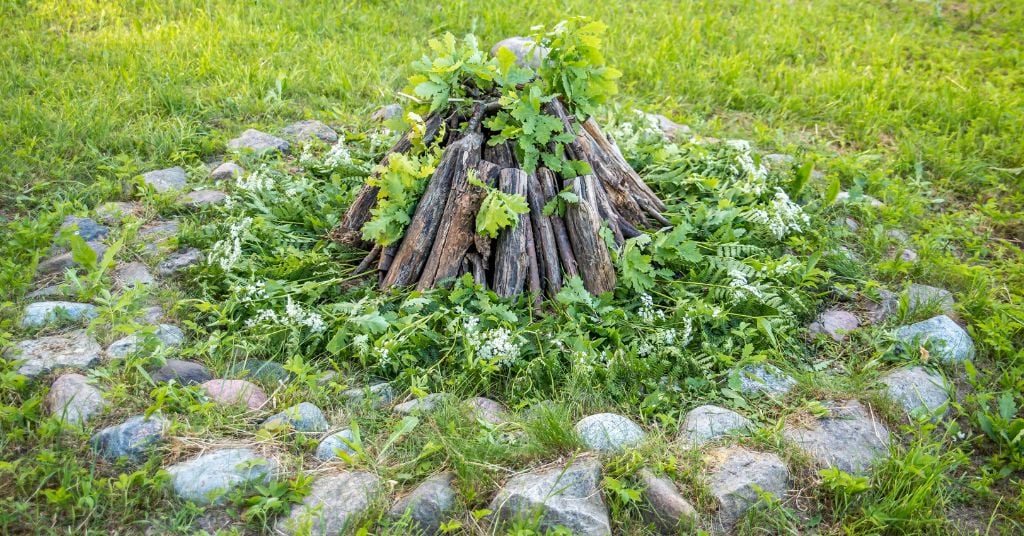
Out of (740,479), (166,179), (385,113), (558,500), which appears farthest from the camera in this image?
(385,113)

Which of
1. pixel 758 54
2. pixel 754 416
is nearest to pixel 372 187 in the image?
pixel 754 416

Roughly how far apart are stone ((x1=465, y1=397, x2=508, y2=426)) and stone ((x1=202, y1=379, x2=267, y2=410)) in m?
0.94

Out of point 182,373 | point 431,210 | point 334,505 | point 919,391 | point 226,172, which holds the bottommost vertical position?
point 919,391

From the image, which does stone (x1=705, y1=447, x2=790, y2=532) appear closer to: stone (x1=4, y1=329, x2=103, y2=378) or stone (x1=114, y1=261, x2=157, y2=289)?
stone (x1=4, y1=329, x2=103, y2=378)

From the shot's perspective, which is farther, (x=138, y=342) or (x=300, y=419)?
(x=138, y=342)

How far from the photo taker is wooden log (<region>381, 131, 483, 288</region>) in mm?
4258

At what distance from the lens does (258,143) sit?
18.9 ft

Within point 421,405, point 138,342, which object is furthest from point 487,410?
point 138,342

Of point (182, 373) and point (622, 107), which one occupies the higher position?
point (622, 107)

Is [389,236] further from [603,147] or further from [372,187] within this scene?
[603,147]

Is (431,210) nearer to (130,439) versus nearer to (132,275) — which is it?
(132,275)

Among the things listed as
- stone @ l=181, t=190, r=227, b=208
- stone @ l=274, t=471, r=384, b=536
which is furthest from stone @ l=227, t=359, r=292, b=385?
stone @ l=181, t=190, r=227, b=208

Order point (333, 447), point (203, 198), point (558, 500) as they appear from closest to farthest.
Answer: point (558, 500) → point (333, 447) → point (203, 198)

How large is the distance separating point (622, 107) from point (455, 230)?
2853 mm
